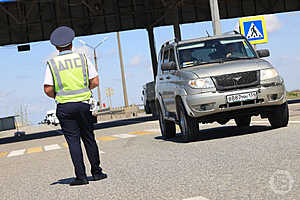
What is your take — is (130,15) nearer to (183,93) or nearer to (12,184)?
(183,93)

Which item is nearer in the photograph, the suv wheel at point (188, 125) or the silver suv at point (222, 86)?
the silver suv at point (222, 86)

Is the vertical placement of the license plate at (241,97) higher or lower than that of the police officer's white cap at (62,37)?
lower

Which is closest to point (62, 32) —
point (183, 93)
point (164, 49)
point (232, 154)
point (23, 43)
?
point (232, 154)

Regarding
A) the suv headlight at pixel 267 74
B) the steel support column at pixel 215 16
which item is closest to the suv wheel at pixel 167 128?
the suv headlight at pixel 267 74

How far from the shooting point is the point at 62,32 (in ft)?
24.9

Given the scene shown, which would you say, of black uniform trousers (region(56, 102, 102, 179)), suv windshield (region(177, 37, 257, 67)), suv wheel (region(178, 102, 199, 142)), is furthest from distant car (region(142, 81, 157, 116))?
black uniform trousers (region(56, 102, 102, 179))

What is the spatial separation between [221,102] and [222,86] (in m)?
0.31

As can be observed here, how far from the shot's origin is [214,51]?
480 inches

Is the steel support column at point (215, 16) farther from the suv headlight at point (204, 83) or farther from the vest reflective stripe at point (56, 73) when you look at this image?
the vest reflective stripe at point (56, 73)

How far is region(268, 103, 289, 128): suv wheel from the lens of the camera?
1153cm

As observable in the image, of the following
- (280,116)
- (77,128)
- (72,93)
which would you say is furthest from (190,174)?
(280,116)

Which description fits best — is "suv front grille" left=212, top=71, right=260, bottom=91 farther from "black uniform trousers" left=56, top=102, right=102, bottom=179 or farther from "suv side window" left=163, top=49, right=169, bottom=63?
"black uniform trousers" left=56, top=102, right=102, bottom=179

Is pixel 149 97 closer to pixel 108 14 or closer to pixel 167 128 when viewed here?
pixel 108 14

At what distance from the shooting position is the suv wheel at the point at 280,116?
37.8 ft
